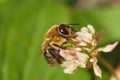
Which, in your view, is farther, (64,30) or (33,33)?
(33,33)

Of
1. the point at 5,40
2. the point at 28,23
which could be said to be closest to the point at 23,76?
the point at 5,40

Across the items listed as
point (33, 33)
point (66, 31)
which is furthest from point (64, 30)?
point (33, 33)

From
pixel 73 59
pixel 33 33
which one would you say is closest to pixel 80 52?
pixel 73 59

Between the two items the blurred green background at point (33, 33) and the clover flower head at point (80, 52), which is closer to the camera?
the clover flower head at point (80, 52)

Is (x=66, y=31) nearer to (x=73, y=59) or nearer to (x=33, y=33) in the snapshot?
(x=73, y=59)

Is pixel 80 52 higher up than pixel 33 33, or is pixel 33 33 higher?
pixel 33 33

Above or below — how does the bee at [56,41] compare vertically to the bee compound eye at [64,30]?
below
